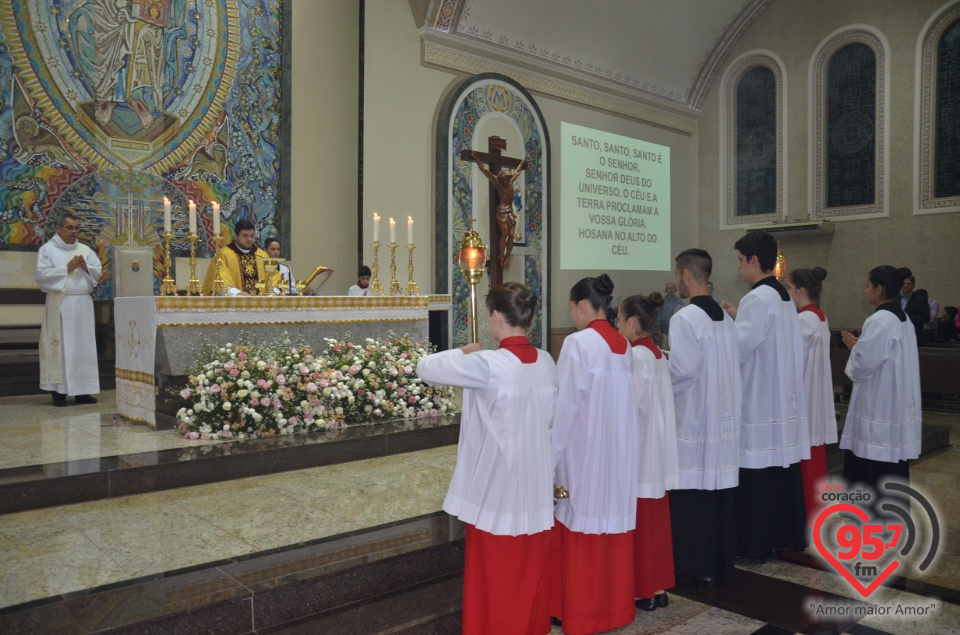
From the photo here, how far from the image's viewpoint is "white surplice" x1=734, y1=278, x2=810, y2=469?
A: 4137mm

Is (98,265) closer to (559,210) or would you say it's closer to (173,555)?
(173,555)

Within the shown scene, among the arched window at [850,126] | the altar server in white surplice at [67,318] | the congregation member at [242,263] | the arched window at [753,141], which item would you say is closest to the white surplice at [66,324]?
the altar server in white surplice at [67,318]

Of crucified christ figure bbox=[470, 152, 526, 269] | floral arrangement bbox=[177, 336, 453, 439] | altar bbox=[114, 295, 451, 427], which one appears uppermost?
crucified christ figure bbox=[470, 152, 526, 269]

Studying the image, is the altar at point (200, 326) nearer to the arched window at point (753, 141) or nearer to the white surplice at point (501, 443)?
the white surplice at point (501, 443)

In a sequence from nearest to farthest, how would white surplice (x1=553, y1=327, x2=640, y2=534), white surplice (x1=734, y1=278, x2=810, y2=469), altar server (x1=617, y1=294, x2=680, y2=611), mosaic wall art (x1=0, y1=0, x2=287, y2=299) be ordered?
white surplice (x1=553, y1=327, x2=640, y2=534), altar server (x1=617, y1=294, x2=680, y2=611), white surplice (x1=734, y1=278, x2=810, y2=469), mosaic wall art (x1=0, y1=0, x2=287, y2=299)

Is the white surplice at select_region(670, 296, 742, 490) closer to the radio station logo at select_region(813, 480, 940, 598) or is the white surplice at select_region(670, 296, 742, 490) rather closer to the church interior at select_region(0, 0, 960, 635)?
the church interior at select_region(0, 0, 960, 635)

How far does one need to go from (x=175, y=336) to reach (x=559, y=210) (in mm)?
7570

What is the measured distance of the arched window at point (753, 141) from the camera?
1364 cm

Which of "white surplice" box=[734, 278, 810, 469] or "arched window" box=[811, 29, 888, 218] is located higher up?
"arched window" box=[811, 29, 888, 218]

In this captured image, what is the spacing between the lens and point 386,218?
10242 millimetres

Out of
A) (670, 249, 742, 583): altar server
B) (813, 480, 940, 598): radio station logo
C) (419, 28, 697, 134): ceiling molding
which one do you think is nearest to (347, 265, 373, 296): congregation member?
(419, 28, 697, 134): ceiling molding

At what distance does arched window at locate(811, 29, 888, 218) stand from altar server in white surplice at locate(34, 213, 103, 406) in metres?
11.4

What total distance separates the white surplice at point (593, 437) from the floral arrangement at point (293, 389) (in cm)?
314

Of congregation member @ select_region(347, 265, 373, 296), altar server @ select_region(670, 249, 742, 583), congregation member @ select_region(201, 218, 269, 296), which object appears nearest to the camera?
altar server @ select_region(670, 249, 742, 583)
